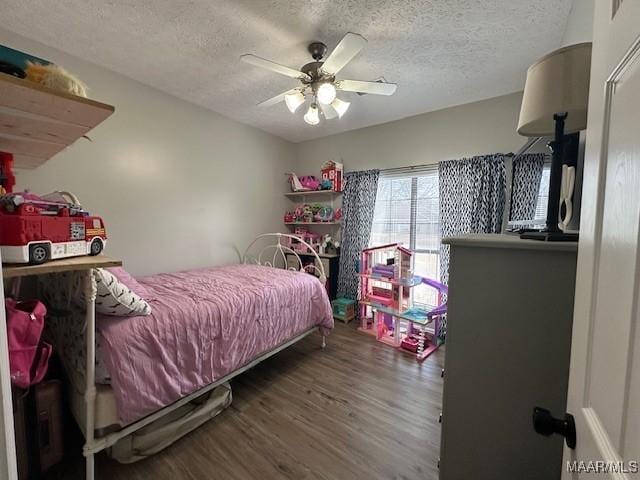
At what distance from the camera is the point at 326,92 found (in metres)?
1.80

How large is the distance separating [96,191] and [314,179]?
8.51 feet

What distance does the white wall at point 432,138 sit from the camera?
262cm

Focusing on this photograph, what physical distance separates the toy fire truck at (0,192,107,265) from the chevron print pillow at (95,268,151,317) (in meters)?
0.16

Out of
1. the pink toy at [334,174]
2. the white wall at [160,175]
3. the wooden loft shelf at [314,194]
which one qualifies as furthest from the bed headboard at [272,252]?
the pink toy at [334,174]

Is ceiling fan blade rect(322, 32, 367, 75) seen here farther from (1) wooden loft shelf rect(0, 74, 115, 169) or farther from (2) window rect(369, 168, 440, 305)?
(2) window rect(369, 168, 440, 305)

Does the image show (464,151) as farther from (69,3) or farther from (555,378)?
(69,3)

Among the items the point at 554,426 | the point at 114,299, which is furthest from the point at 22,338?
the point at 554,426

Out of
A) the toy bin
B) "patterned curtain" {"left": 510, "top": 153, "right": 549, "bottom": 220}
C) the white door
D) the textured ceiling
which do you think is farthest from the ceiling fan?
the toy bin

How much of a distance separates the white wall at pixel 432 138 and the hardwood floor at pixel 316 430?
89.5 inches

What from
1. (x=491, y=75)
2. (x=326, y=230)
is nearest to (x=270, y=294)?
(x=326, y=230)

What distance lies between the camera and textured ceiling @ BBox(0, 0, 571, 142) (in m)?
1.59

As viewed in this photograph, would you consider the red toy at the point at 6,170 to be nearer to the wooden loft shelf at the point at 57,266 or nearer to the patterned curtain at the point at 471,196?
the wooden loft shelf at the point at 57,266

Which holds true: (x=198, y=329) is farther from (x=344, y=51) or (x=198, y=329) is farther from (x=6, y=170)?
(x=344, y=51)

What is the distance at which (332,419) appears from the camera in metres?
1.75
